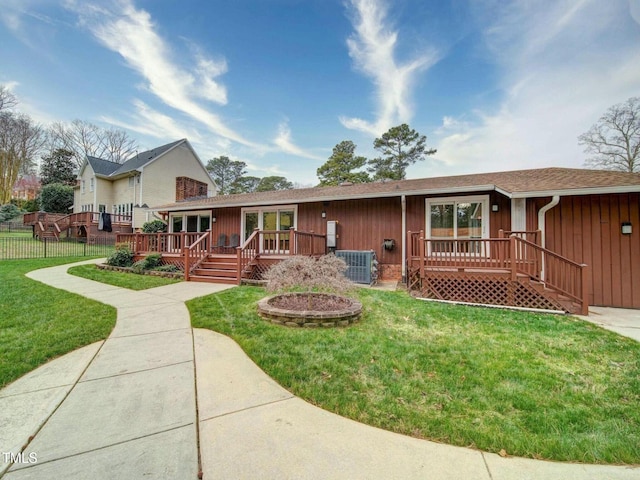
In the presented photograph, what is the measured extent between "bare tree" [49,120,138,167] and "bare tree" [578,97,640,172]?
4422cm

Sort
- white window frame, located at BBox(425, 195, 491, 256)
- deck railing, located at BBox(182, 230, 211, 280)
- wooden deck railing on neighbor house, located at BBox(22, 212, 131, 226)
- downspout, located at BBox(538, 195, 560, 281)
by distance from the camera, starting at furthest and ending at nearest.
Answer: wooden deck railing on neighbor house, located at BBox(22, 212, 131, 226) → deck railing, located at BBox(182, 230, 211, 280) → white window frame, located at BBox(425, 195, 491, 256) → downspout, located at BBox(538, 195, 560, 281)

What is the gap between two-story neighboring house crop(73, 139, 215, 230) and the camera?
70.1 ft

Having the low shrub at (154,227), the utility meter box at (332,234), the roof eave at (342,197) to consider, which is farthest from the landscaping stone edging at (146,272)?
the utility meter box at (332,234)

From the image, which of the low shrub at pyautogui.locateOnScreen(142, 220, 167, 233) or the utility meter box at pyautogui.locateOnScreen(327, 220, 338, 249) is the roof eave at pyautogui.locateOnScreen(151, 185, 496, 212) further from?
the low shrub at pyautogui.locateOnScreen(142, 220, 167, 233)

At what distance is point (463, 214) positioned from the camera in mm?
8500

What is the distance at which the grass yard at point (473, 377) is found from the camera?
2057 millimetres

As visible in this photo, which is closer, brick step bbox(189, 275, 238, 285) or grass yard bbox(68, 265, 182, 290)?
grass yard bbox(68, 265, 182, 290)

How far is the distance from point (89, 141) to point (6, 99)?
7873mm

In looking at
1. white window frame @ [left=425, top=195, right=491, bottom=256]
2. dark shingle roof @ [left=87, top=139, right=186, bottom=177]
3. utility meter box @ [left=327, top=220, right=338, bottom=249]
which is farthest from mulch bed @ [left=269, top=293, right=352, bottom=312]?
dark shingle roof @ [left=87, top=139, right=186, bottom=177]

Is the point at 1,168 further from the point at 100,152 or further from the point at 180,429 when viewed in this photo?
the point at 180,429

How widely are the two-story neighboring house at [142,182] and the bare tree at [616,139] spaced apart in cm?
2869

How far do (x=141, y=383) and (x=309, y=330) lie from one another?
220 centimetres

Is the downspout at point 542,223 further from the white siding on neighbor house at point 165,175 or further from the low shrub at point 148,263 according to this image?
the white siding on neighbor house at point 165,175

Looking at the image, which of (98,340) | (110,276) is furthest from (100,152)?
(98,340)
